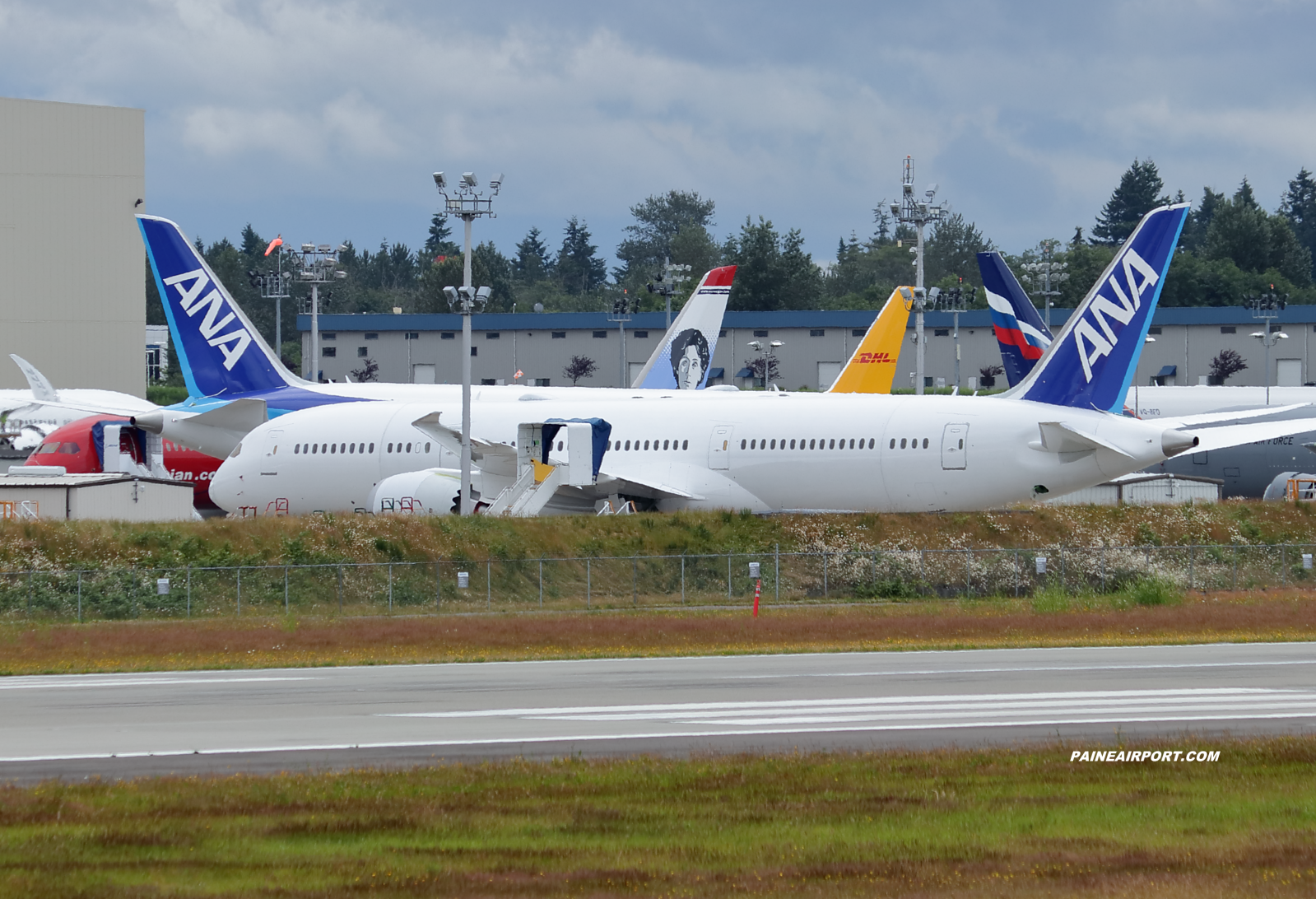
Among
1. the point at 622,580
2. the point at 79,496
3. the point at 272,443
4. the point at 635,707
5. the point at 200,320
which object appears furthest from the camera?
the point at 200,320

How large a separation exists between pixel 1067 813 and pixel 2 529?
2919cm

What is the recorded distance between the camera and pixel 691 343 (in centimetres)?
5491

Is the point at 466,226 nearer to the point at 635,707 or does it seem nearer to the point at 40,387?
the point at 635,707

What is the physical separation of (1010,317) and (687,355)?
11642 millimetres

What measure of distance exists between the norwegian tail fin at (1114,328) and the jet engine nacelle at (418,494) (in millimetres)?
15052

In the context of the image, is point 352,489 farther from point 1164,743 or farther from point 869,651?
point 1164,743

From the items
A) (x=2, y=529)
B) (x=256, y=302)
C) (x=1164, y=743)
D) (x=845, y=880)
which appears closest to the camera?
(x=845, y=880)

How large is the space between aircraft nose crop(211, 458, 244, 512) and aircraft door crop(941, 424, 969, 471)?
19.7 meters

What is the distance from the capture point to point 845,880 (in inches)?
394

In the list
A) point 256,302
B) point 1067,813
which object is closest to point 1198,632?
point 1067,813

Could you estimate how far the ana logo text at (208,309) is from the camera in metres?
46.9

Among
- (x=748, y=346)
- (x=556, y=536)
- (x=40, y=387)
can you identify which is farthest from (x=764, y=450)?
(x=748, y=346)

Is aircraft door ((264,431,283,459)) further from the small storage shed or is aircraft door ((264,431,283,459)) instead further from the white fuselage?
the small storage shed

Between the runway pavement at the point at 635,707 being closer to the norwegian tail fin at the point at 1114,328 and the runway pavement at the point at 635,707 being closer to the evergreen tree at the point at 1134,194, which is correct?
the norwegian tail fin at the point at 1114,328
